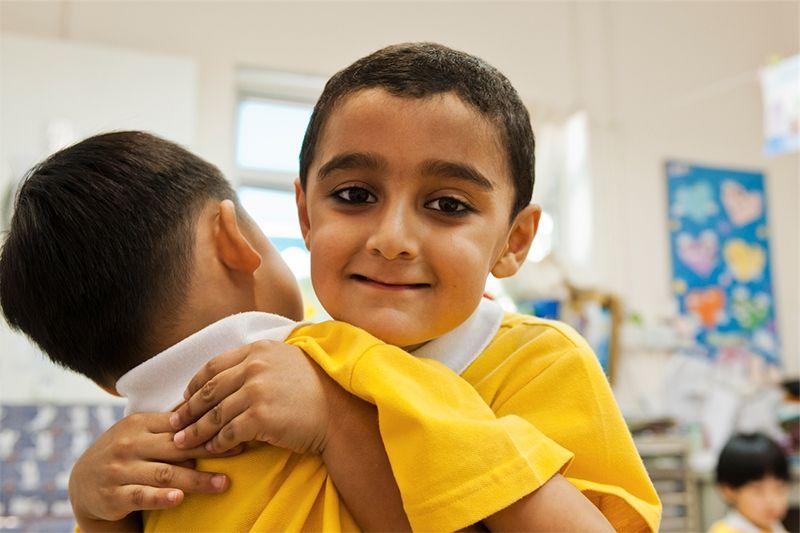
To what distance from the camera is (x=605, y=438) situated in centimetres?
78

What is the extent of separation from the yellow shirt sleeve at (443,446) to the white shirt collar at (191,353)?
147 mm

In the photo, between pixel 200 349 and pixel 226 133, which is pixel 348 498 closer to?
pixel 200 349

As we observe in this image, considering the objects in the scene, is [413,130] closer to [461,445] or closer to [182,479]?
[461,445]

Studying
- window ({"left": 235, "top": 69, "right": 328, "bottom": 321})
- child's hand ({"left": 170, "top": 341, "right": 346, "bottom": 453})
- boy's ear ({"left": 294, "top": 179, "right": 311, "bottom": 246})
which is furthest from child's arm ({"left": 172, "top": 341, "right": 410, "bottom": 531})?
window ({"left": 235, "top": 69, "right": 328, "bottom": 321})

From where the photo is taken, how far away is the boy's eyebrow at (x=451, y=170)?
0.78m

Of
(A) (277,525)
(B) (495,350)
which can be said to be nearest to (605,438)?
(B) (495,350)

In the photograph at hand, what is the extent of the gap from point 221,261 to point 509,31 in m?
4.56

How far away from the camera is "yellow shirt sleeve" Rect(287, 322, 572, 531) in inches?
26.5

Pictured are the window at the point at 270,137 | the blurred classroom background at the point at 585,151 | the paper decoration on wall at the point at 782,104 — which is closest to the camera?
the blurred classroom background at the point at 585,151

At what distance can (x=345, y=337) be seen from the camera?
76 centimetres

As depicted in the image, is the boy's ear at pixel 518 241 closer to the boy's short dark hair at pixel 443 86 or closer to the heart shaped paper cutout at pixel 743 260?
the boy's short dark hair at pixel 443 86

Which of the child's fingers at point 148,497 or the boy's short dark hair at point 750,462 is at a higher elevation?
the child's fingers at point 148,497

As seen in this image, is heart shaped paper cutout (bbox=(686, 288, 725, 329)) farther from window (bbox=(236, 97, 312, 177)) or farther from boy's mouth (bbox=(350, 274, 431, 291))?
boy's mouth (bbox=(350, 274, 431, 291))

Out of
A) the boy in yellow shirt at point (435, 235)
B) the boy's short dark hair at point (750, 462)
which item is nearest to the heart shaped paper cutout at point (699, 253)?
the boy's short dark hair at point (750, 462)
